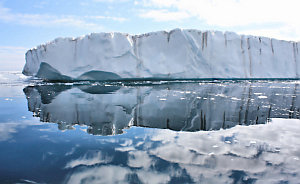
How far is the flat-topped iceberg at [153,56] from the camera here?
12.4 meters

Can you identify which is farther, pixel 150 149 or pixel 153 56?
pixel 153 56

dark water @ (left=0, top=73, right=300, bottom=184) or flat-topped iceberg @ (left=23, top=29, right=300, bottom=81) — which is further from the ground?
flat-topped iceberg @ (left=23, top=29, right=300, bottom=81)

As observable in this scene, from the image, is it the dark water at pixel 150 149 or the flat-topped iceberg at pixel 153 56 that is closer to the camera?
the dark water at pixel 150 149

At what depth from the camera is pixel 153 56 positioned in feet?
42.3

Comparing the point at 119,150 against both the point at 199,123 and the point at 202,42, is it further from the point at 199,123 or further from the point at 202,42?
the point at 202,42

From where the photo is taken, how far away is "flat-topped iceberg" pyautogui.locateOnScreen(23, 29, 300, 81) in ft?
40.6

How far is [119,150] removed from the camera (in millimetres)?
1857

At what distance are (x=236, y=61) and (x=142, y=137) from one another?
1318 cm

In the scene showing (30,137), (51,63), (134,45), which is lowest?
(30,137)

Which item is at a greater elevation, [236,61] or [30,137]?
[236,61]

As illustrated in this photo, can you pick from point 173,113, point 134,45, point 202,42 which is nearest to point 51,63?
point 134,45

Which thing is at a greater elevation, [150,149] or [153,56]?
[153,56]

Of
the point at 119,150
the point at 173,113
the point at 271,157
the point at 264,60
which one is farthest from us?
the point at 264,60

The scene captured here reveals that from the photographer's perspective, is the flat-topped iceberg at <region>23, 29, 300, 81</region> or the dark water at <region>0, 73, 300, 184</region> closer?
the dark water at <region>0, 73, 300, 184</region>
